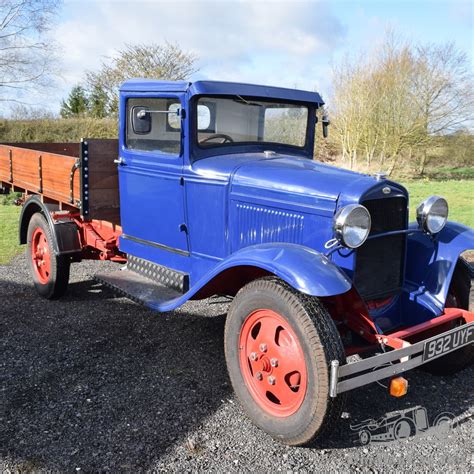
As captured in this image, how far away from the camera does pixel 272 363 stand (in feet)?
9.39

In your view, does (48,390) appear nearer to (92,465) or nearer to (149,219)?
(92,465)

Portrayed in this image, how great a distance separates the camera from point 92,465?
256 centimetres

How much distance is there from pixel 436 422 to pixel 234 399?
4.19 ft

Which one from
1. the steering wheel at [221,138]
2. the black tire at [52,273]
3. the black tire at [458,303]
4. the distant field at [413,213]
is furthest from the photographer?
the distant field at [413,213]

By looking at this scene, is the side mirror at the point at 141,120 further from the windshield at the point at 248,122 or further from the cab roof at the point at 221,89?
the windshield at the point at 248,122

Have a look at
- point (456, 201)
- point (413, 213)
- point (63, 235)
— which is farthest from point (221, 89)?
point (456, 201)

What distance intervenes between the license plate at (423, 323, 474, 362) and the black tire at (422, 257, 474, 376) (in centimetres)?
58

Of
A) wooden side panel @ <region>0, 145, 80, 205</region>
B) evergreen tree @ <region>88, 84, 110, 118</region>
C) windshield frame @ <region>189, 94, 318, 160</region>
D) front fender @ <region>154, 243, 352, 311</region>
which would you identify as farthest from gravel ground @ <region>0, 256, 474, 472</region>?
evergreen tree @ <region>88, 84, 110, 118</region>

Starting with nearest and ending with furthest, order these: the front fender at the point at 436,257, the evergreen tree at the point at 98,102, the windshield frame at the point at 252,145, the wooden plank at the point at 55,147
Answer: the front fender at the point at 436,257 → the windshield frame at the point at 252,145 → the wooden plank at the point at 55,147 → the evergreen tree at the point at 98,102

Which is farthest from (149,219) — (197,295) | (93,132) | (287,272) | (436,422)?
(93,132)

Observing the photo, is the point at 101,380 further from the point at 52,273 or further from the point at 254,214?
the point at 52,273

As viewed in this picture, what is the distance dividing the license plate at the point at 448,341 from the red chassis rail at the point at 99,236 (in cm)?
296

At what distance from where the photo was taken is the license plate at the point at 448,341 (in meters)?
2.81

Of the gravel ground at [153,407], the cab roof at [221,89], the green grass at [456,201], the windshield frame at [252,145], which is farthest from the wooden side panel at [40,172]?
the green grass at [456,201]
